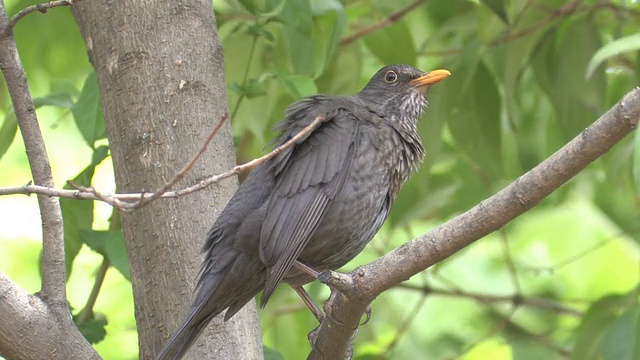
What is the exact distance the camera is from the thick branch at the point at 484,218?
257 centimetres

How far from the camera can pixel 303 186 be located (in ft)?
12.4

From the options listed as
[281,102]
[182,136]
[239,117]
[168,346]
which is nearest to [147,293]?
[168,346]

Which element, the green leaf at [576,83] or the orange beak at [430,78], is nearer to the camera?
the orange beak at [430,78]

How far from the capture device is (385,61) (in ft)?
15.8

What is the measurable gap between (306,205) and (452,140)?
6.05 ft

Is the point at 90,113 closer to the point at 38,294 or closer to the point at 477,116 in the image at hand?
the point at 38,294

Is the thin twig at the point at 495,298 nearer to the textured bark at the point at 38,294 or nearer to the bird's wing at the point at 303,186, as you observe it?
the bird's wing at the point at 303,186

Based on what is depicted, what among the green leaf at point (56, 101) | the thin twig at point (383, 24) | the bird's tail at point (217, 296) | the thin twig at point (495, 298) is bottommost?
the bird's tail at point (217, 296)

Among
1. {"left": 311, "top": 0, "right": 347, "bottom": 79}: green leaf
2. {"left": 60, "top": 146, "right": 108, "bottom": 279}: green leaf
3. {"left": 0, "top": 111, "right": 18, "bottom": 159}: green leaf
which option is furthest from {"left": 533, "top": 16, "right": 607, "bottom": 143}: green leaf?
{"left": 0, "top": 111, "right": 18, "bottom": 159}: green leaf

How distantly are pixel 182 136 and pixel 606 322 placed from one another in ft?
7.12

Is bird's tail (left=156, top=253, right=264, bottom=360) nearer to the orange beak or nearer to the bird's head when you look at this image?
the bird's head

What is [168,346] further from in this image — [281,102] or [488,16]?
[488,16]

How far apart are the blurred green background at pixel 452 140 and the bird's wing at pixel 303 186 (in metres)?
0.21

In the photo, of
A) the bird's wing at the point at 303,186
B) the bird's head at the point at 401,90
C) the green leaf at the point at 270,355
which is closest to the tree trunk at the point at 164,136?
the bird's wing at the point at 303,186
